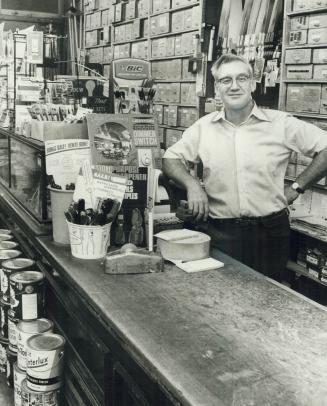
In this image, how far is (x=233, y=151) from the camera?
2576 mm

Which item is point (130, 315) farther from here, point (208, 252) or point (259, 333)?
point (208, 252)

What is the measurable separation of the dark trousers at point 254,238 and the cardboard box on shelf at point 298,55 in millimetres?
1941

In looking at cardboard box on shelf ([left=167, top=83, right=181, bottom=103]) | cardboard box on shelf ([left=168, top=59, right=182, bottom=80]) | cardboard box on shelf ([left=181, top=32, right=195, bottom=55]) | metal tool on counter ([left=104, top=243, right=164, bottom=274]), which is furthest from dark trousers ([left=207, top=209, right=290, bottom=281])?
cardboard box on shelf ([left=168, top=59, right=182, bottom=80])

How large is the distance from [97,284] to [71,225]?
294 millimetres

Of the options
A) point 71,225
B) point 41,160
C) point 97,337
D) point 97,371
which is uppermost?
point 41,160

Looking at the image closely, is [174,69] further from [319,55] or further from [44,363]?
[44,363]

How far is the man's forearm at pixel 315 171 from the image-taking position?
250cm

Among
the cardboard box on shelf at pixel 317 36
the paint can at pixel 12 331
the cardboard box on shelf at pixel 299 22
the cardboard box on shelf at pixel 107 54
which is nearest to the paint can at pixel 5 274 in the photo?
the paint can at pixel 12 331

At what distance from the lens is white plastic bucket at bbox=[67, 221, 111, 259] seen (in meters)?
1.91

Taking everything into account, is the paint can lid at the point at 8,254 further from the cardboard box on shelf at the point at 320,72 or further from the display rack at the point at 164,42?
the display rack at the point at 164,42

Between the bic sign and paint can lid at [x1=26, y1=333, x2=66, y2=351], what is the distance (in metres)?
1.24

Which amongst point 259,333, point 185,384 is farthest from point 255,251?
point 185,384

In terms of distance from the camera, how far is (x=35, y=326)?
6.73ft

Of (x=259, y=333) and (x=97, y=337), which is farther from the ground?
(x=259, y=333)
